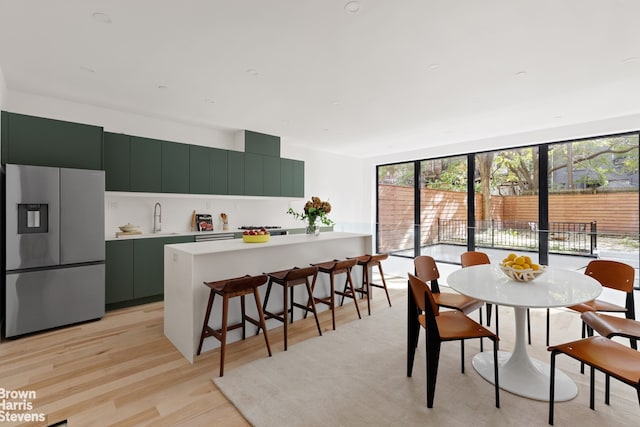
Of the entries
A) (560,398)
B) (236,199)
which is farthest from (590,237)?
(236,199)

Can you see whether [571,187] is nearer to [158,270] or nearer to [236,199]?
[236,199]

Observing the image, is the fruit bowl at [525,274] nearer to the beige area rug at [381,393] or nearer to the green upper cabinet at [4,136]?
the beige area rug at [381,393]

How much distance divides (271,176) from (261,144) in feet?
1.94

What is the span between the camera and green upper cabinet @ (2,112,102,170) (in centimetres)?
323

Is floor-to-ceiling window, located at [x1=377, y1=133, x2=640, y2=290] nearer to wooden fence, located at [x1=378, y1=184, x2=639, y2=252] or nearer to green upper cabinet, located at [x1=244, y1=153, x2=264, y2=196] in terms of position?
wooden fence, located at [x1=378, y1=184, x2=639, y2=252]

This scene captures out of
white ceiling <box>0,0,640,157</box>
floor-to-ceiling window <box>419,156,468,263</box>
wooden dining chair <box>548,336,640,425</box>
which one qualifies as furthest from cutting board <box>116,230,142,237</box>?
floor-to-ceiling window <box>419,156,468,263</box>

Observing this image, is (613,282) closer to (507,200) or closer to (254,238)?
(507,200)

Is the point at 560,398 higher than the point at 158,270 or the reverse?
the reverse

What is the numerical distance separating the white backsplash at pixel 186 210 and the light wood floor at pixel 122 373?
1482mm

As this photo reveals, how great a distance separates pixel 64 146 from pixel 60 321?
1.90 metres

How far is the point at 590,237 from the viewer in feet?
15.4

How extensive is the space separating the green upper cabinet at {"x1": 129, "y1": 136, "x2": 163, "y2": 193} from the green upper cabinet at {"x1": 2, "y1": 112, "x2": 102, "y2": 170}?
0.50 metres

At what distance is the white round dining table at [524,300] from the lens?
2.05m

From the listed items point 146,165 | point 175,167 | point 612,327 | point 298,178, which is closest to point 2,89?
point 146,165
